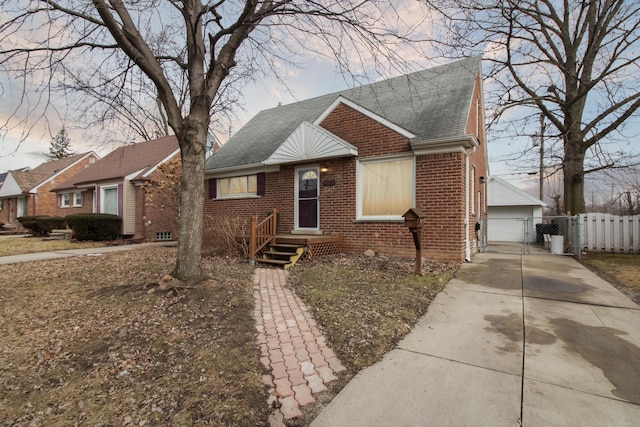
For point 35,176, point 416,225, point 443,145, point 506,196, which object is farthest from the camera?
point 35,176

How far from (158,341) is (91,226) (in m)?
13.0

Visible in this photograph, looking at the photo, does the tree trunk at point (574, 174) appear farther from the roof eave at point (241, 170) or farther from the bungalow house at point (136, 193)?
the bungalow house at point (136, 193)

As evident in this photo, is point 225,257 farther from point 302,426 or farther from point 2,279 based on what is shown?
point 302,426

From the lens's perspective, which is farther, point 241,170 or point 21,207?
point 21,207

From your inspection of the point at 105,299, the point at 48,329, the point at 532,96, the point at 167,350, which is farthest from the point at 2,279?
the point at 532,96

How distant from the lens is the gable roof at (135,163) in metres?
15.2

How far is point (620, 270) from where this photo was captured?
7.09 meters

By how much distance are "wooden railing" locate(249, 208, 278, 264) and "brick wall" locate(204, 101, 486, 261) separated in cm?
145

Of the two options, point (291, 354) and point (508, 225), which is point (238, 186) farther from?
point (508, 225)

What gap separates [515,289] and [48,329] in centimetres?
693

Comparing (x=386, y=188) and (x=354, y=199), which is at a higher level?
(x=386, y=188)

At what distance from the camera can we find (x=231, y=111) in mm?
9062

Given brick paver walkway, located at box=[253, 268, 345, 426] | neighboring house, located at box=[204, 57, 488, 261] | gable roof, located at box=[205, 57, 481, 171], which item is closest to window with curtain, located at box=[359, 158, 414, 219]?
neighboring house, located at box=[204, 57, 488, 261]

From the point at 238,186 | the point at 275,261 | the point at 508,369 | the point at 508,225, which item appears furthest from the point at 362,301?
the point at 508,225
